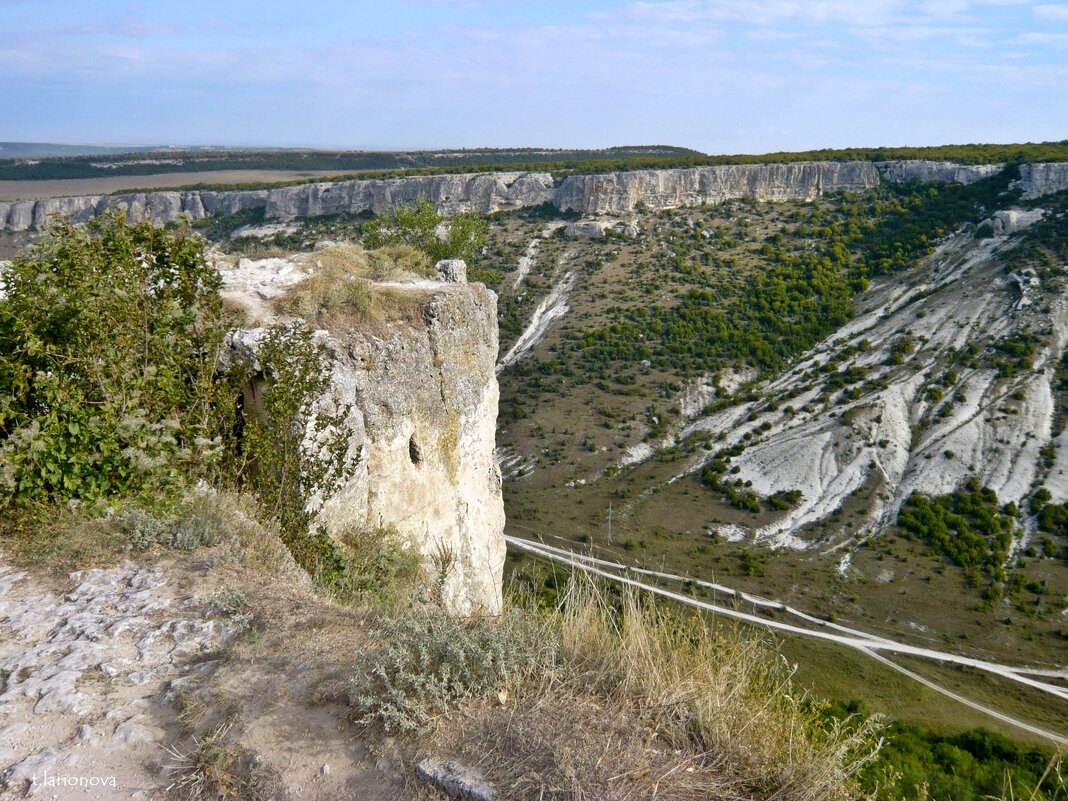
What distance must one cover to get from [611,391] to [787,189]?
90.2ft

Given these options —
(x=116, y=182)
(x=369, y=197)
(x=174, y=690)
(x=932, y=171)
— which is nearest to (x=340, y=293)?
(x=174, y=690)

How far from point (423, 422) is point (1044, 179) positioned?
164 ft

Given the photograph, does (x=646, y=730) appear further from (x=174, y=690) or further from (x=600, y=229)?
(x=600, y=229)

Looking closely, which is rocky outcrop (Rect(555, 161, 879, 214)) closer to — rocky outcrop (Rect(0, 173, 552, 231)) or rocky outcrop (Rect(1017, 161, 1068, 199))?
rocky outcrop (Rect(0, 173, 552, 231))

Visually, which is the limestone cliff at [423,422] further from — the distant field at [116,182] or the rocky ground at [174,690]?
→ the distant field at [116,182]

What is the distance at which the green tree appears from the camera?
2570 centimetres

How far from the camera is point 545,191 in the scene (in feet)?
188

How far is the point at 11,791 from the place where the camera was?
8.67 ft

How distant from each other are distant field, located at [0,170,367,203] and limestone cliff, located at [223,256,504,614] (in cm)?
6235

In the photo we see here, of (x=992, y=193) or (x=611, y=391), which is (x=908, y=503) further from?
(x=992, y=193)

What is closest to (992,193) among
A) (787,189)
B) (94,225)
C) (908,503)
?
(787,189)

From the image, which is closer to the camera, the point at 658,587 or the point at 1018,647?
the point at 1018,647

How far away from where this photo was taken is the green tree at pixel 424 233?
84.3ft

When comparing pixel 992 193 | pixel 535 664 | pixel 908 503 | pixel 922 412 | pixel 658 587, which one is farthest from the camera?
pixel 992 193
